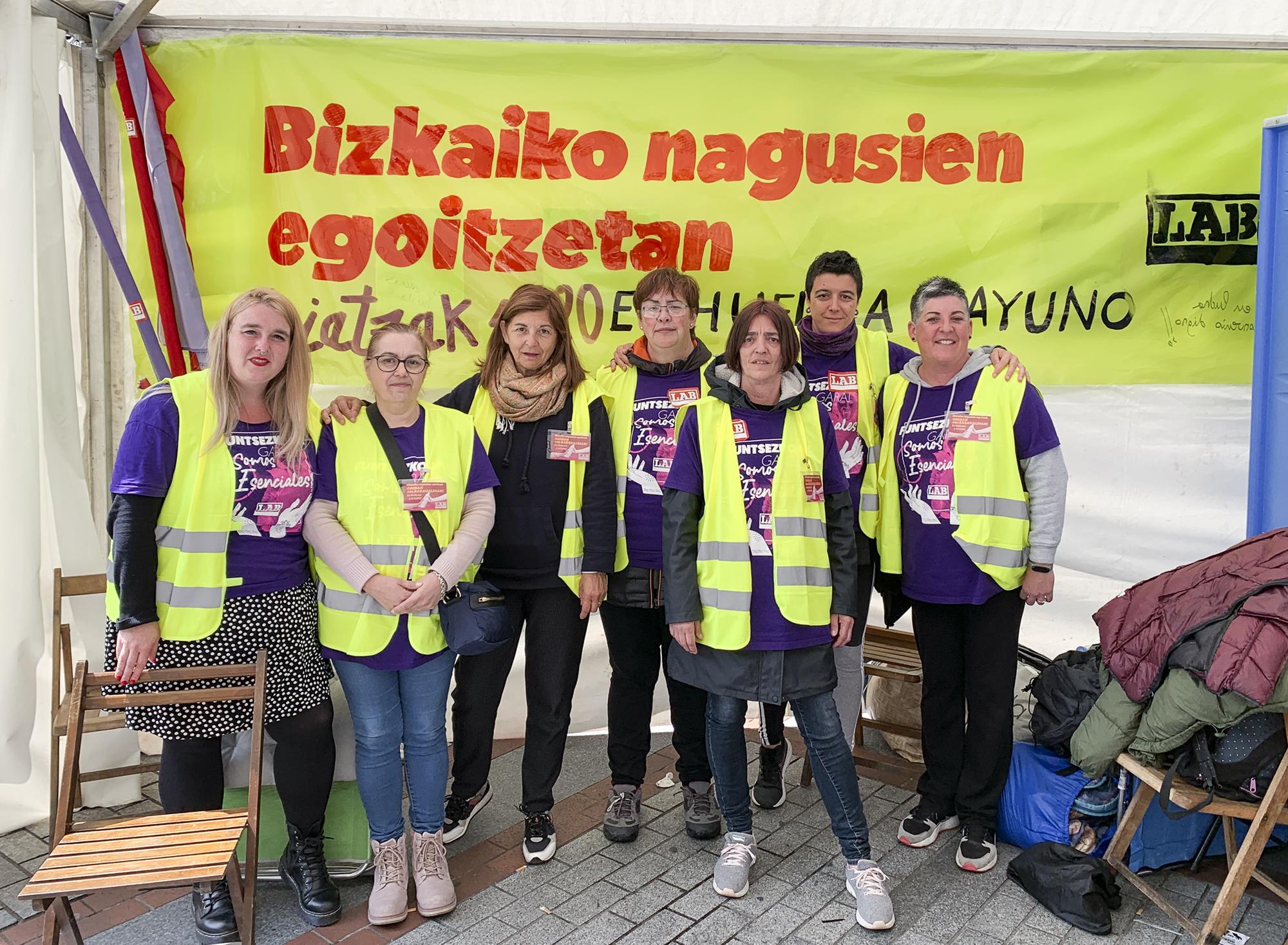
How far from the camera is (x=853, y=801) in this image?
2979mm

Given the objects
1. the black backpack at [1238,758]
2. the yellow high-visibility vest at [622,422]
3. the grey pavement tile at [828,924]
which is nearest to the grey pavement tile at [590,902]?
the grey pavement tile at [828,924]

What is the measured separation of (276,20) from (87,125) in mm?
853

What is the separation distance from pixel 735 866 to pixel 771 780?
70 centimetres

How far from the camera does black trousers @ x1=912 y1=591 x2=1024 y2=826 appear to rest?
3207mm

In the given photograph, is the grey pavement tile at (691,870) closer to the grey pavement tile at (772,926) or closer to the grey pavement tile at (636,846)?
the grey pavement tile at (636,846)

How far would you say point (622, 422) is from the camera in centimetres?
334

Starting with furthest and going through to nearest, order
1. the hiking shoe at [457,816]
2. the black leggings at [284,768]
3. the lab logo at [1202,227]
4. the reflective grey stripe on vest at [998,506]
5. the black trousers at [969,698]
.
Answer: the lab logo at [1202,227], the hiking shoe at [457,816], the black trousers at [969,698], the reflective grey stripe on vest at [998,506], the black leggings at [284,768]

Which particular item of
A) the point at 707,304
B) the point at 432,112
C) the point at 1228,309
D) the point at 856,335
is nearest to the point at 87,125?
the point at 432,112

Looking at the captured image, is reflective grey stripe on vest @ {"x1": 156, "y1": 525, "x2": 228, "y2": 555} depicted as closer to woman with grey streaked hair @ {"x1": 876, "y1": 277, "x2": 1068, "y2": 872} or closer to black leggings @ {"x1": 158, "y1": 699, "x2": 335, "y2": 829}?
black leggings @ {"x1": 158, "y1": 699, "x2": 335, "y2": 829}

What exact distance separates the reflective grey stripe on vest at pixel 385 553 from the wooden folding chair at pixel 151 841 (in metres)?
0.38

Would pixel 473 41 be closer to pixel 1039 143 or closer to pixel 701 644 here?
pixel 1039 143

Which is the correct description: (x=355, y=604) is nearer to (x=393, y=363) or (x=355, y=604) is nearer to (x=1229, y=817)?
(x=393, y=363)

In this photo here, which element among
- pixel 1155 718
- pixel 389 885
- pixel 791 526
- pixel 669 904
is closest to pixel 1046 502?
pixel 1155 718

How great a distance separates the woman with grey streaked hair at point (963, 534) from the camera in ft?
10.2
